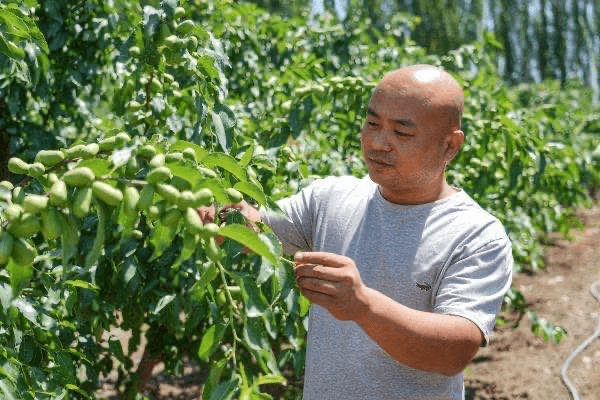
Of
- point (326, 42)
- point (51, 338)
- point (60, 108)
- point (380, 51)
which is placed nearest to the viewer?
point (51, 338)

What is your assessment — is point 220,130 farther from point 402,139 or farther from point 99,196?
point 99,196

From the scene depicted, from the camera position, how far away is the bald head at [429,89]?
1494mm

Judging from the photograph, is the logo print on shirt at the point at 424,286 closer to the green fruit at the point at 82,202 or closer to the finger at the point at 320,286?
the finger at the point at 320,286

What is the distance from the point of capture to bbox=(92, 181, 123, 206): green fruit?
1016 millimetres

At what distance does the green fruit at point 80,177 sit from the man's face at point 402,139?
2.18 ft

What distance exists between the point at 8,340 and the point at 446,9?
23192 millimetres

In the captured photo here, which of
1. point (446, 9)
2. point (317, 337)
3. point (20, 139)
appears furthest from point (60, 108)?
point (446, 9)

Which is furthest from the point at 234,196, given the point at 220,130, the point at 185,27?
the point at 185,27

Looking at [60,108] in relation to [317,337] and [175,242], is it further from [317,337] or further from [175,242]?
[317,337]

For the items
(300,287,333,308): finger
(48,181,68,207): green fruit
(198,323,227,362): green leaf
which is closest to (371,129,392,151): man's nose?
(300,287,333,308): finger

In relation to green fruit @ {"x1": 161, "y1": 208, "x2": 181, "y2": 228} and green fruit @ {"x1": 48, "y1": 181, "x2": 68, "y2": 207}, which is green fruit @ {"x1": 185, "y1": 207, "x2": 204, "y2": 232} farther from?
green fruit @ {"x1": 48, "y1": 181, "x2": 68, "y2": 207}

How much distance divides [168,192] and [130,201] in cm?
6

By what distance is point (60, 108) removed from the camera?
11.2ft

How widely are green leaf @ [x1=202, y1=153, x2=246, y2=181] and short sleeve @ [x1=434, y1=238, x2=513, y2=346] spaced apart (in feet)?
1.56
